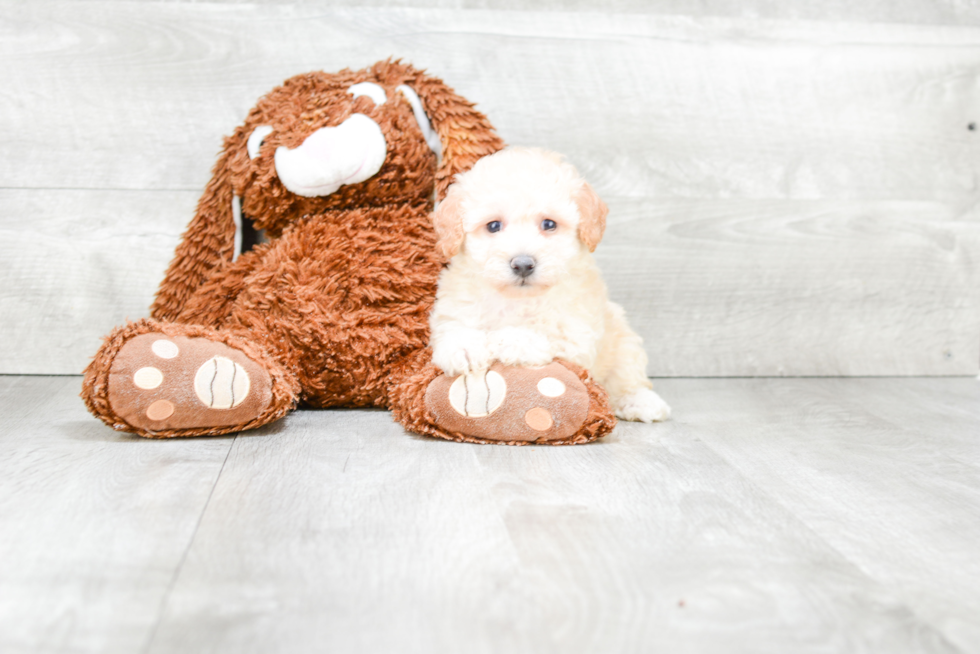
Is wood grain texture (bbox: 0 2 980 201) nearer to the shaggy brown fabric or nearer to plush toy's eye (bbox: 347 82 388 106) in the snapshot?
plush toy's eye (bbox: 347 82 388 106)

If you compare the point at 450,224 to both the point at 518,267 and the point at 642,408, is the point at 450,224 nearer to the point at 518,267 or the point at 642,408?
the point at 518,267

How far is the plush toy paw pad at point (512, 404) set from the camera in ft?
3.41

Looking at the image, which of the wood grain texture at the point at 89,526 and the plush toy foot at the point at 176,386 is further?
the plush toy foot at the point at 176,386

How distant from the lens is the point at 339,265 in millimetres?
1192

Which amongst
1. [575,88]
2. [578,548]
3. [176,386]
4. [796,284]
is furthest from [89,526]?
[796,284]

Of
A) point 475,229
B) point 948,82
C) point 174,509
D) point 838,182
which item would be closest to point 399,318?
point 475,229

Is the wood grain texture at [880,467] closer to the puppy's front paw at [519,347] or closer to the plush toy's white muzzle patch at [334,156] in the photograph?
the puppy's front paw at [519,347]

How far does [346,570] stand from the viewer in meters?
0.68

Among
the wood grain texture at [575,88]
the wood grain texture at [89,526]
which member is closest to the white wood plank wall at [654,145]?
the wood grain texture at [575,88]

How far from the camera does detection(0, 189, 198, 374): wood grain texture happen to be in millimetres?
1439

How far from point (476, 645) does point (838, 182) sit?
1326mm

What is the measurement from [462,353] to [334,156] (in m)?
0.34

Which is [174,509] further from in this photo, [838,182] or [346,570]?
[838,182]

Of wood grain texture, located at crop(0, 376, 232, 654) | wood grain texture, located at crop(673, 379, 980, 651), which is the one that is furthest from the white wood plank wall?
wood grain texture, located at crop(0, 376, 232, 654)
